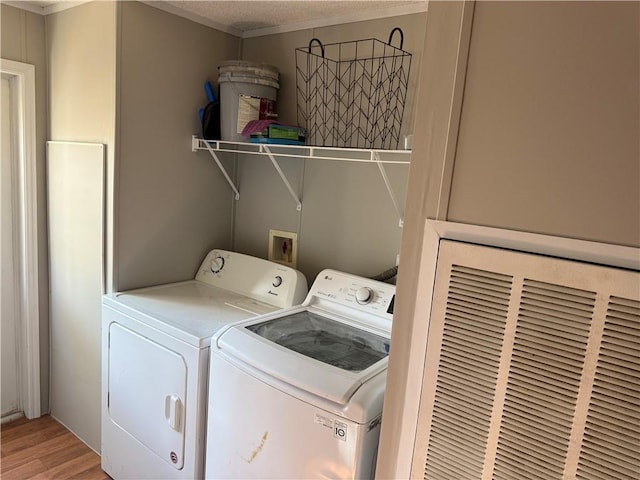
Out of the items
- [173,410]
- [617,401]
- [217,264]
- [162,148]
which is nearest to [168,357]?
[173,410]

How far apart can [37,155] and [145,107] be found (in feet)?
2.42

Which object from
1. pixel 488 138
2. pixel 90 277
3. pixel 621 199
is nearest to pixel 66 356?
pixel 90 277

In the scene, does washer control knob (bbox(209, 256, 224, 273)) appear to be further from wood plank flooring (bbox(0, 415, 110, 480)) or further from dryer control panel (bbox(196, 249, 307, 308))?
wood plank flooring (bbox(0, 415, 110, 480))

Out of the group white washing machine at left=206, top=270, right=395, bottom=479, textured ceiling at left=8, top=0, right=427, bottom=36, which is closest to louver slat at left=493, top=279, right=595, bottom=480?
white washing machine at left=206, top=270, right=395, bottom=479

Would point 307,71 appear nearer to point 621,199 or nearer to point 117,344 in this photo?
point 117,344

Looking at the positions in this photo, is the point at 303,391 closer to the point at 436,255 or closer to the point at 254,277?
the point at 436,255

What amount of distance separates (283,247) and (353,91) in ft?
2.88

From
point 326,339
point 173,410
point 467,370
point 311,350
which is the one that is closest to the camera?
point 467,370

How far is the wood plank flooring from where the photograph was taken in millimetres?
2318

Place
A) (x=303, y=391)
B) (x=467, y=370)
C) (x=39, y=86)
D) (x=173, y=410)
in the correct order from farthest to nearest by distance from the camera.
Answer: (x=39, y=86)
(x=173, y=410)
(x=303, y=391)
(x=467, y=370)

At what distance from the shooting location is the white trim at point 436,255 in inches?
31.5

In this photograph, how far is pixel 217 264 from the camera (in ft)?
8.23

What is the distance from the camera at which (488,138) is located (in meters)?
0.90

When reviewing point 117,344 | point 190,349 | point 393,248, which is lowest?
point 117,344
